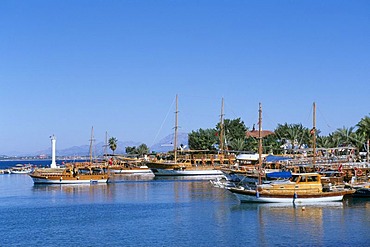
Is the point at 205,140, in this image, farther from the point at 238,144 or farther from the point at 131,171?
the point at 131,171

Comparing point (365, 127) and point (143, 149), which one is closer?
point (365, 127)

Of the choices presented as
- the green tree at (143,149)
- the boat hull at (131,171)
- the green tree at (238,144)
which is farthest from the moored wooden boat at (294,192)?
the green tree at (143,149)

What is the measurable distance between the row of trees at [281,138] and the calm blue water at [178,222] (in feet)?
134

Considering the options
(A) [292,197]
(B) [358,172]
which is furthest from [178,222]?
(B) [358,172]

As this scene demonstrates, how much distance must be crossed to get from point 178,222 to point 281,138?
86966 millimetres

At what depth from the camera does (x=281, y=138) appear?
12825 cm

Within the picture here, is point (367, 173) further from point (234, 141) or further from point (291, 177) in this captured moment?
point (234, 141)

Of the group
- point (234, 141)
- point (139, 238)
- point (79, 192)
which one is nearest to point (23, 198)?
point (79, 192)

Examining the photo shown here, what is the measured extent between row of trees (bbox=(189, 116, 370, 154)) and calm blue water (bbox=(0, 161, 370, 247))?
40982 millimetres

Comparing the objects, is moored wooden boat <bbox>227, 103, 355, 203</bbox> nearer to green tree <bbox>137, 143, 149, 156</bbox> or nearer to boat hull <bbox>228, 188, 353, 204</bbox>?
boat hull <bbox>228, 188, 353, 204</bbox>

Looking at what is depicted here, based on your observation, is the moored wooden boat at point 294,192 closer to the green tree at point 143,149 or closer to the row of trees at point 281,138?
the row of trees at point 281,138

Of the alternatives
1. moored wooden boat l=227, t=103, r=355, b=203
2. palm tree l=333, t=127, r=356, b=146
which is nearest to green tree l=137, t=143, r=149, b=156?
palm tree l=333, t=127, r=356, b=146

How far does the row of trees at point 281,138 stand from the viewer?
96.1 metres

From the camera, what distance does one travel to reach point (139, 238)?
38250mm
